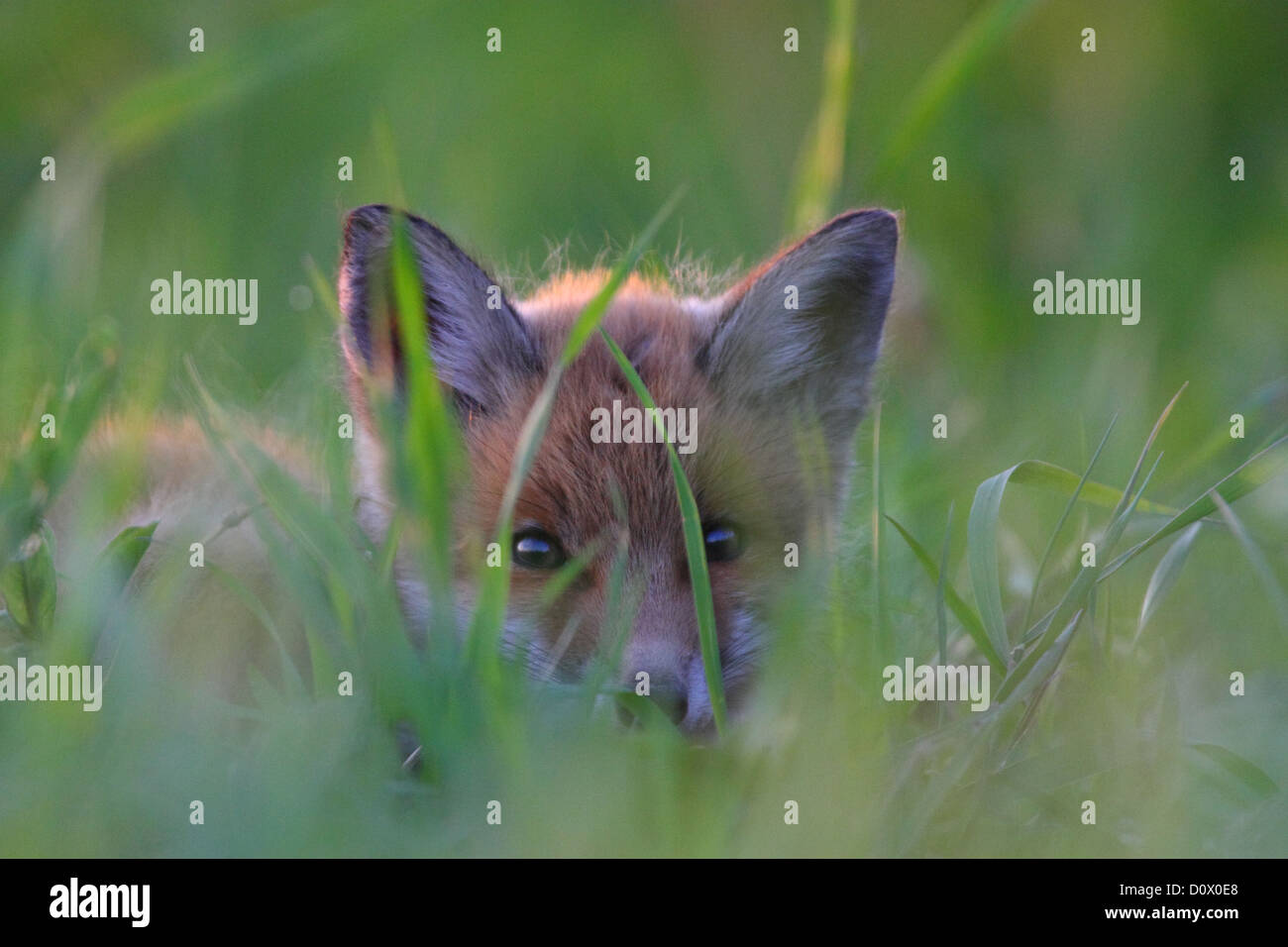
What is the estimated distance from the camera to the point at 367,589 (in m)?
2.74

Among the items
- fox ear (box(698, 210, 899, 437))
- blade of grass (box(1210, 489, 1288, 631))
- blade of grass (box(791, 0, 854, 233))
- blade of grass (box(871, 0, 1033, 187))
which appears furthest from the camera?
blade of grass (box(791, 0, 854, 233))

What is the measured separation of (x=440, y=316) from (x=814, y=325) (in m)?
1.16

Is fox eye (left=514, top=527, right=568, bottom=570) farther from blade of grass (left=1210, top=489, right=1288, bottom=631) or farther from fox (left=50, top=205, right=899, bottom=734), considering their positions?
blade of grass (left=1210, top=489, right=1288, bottom=631)

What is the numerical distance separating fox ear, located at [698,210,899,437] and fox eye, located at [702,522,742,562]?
48 centimetres

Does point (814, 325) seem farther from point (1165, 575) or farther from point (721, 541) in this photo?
point (1165, 575)

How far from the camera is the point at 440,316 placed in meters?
3.84

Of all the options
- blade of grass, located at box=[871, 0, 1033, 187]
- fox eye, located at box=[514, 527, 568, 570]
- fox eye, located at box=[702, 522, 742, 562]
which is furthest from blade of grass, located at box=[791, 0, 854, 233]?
fox eye, located at box=[514, 527, 568, 570]

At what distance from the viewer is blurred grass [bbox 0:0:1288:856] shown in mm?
2576

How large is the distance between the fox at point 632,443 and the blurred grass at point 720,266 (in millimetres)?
251

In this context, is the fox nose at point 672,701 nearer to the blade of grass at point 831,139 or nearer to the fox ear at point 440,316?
the fox ear at point 440,316

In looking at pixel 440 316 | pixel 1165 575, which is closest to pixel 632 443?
pixel 440 316

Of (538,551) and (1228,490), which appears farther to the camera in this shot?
(538,551)

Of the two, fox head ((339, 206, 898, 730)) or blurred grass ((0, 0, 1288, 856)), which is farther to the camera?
fox head ((339, 206, 898, 730))
